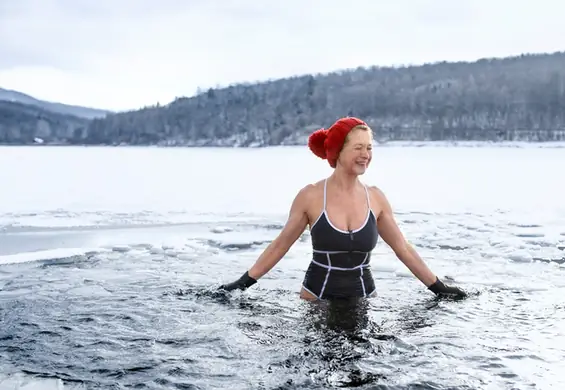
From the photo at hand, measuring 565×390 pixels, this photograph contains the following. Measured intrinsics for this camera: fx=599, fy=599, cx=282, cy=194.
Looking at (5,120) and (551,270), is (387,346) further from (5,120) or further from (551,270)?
(5,120)

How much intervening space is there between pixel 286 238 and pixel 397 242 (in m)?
0.76

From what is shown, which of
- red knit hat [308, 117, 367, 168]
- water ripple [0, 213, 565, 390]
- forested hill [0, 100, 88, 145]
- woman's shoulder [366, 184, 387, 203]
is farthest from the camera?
forested hill [0, 100, 88, 145]

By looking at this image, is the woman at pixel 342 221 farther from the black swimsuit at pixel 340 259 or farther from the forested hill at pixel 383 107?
the forested hill at pixel 383 107

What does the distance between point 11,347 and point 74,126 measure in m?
121

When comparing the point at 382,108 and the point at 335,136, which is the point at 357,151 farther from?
the point at 382,108

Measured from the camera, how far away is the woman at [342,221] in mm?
3730

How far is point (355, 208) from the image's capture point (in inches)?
151

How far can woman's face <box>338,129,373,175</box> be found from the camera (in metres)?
3.70

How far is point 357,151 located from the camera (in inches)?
→ 146

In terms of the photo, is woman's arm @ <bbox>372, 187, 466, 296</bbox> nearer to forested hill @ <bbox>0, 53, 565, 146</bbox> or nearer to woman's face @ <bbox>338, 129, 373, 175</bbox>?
woman's face @ <bbox>338, 129, 373, 175</bbox>

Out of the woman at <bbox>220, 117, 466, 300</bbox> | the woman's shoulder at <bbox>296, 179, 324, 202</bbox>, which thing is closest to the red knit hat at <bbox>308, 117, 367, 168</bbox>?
the woman at <bbox>220, 117, 466, 300</bbox>

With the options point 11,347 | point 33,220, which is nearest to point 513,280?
point 11,347

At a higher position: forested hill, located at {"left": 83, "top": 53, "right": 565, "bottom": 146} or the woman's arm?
forested hill, located at {"left": 83, "top": 53, "right": 565, "bottom": 146}

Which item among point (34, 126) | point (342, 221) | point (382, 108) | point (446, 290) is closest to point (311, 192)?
point (342, 221)
